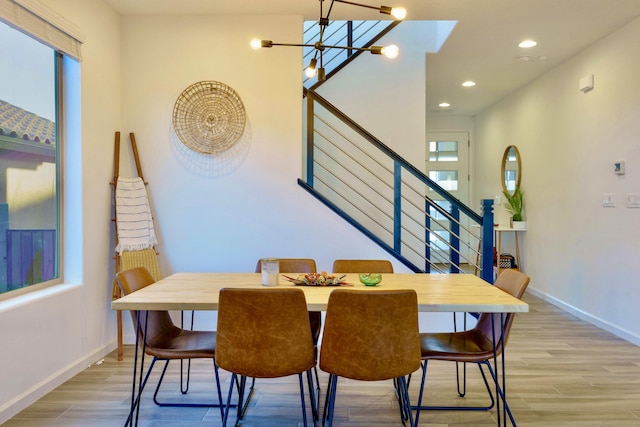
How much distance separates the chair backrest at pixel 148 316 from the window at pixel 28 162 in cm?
Result: 81

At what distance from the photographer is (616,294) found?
3.80 metres

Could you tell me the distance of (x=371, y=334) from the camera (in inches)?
68.4

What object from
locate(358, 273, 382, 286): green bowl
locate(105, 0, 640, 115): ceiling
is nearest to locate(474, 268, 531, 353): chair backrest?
locate(358, 273, 382, 286): green bowl

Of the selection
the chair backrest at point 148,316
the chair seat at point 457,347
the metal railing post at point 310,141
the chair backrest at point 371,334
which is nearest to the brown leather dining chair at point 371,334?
the chair backrest at point 371,334

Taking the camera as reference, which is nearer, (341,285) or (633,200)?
(341,285)

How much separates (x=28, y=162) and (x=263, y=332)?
195cm

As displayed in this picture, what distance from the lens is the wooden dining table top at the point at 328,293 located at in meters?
1.87

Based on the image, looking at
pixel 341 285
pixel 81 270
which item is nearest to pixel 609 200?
pixel 341 285

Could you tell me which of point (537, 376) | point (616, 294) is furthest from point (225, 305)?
point (616, 294)

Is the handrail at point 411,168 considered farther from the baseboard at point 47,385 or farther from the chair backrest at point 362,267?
the baseboard at point 47,385

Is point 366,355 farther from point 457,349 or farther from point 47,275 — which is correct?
point 47,275

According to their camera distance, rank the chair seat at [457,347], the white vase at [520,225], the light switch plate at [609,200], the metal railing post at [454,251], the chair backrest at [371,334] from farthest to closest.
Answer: the white vase at [520,225] < the light switch plate at [609,200] < the metal railing post at [454,251] < the chair seat at [457,347] < the chair backrest at [371,334]

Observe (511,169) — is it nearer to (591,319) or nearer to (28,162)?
(591,319)

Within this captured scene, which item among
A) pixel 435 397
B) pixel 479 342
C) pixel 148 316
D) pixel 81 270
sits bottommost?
pixel 435 397
